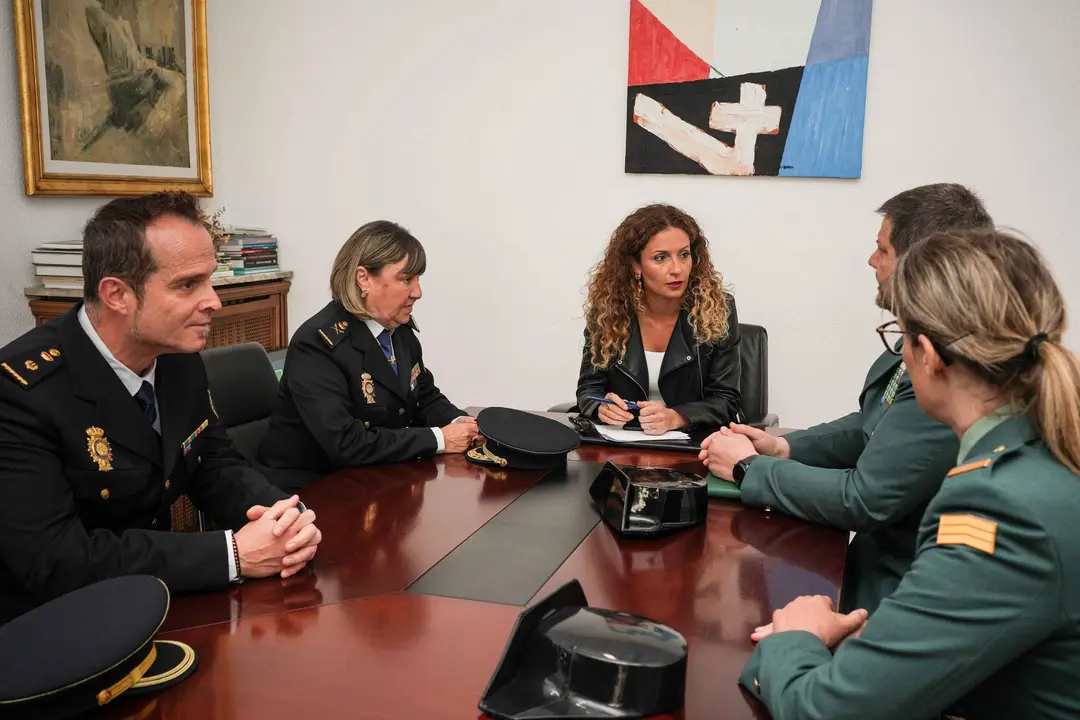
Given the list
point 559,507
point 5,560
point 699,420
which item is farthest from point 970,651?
point 699,420

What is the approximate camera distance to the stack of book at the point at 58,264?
11.6 ft

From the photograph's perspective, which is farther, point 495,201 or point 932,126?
point 495,201

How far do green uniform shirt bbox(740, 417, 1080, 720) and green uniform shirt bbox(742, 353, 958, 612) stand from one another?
52cm

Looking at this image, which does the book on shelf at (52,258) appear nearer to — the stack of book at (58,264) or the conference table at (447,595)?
the stack of book at (58,264)

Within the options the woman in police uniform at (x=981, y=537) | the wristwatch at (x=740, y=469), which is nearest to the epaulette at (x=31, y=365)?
the woman in police uniform at (x=981, y=537)

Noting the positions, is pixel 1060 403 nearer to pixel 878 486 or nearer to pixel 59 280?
pixel 878 486

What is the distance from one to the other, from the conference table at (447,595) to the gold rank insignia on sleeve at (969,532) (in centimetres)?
33

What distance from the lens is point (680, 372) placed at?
3.22 m

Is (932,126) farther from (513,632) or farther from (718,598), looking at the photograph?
(513,632)

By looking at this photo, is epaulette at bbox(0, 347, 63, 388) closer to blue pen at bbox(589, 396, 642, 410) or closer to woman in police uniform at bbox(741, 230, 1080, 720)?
woman in police uniform at bbox(741, 230, 1080, 720)

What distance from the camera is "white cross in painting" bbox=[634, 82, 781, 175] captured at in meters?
3.81

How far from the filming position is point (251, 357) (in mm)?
2770

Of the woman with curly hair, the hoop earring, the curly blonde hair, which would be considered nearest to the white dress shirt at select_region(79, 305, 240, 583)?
the woman with curly hair

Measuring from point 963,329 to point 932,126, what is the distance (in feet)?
9.31
